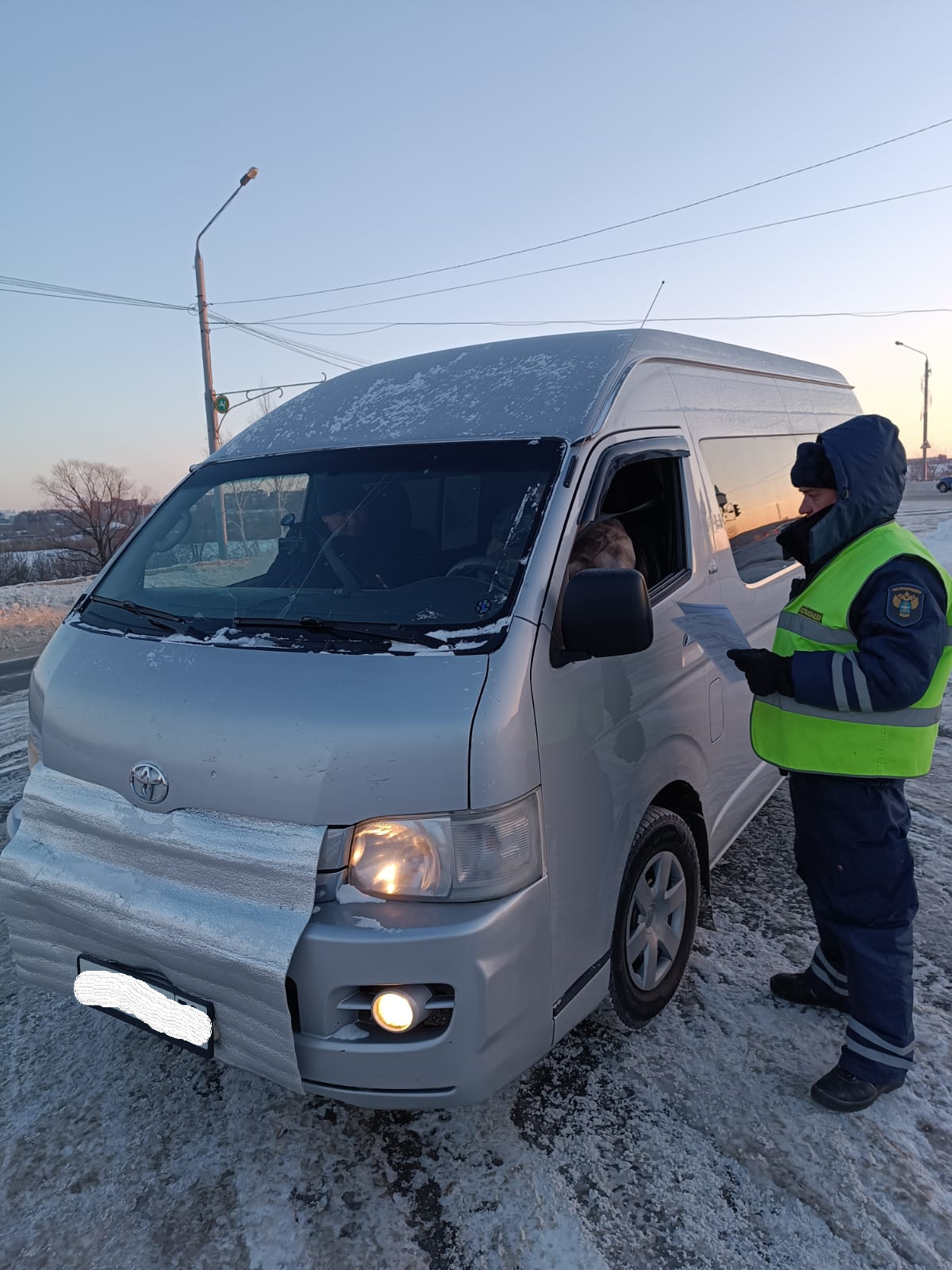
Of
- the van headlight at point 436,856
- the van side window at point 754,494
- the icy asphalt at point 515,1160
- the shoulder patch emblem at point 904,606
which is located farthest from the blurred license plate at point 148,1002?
the van side window at point 754,494

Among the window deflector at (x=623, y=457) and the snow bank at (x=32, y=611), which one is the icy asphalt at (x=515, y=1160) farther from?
the snow bank at (x=32, y=611)

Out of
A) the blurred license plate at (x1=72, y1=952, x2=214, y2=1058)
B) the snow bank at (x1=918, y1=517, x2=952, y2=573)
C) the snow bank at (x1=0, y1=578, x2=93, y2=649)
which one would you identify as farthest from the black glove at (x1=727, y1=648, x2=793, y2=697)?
the snow bank at (x1=918, y1=517, x2=952, y2=573)

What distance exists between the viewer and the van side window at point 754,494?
3.46 m

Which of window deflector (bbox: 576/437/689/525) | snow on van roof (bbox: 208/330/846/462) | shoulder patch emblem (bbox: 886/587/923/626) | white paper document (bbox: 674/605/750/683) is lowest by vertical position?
white paper document (bbox: 674/605/750/683)

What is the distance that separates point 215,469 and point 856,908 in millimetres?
2839

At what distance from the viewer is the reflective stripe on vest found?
2404 mm

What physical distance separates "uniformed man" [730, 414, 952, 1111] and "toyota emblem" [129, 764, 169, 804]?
1.74 meters

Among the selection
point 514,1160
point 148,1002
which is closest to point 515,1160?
point 514,1160

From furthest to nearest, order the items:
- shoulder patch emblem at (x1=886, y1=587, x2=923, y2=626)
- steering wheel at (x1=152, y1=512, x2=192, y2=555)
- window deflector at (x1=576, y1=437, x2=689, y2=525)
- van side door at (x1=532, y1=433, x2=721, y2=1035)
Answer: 1. steering wheel at (x1=152, y1=512, x2=192, y2=555)
2. window deflector at (x1=576, y1=437, x2=689, y2=525)
3. shoulder patch emblem at (x1=886, y1=587, x2=923, y2=626)
4. van side door at (x1=532, y1=433, x2=721, y2=1035)

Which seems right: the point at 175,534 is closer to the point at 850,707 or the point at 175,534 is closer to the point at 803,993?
the point at 850,707

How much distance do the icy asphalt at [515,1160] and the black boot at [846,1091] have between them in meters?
0.04

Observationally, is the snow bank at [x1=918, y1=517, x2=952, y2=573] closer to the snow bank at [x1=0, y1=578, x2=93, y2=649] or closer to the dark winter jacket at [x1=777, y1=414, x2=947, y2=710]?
the dark winter jacket at [x1=777, y1=414, x2=947, y2=710]

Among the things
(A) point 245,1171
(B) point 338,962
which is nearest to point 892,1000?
(B) point 338,962

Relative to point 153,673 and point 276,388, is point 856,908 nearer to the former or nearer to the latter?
point 153,673
